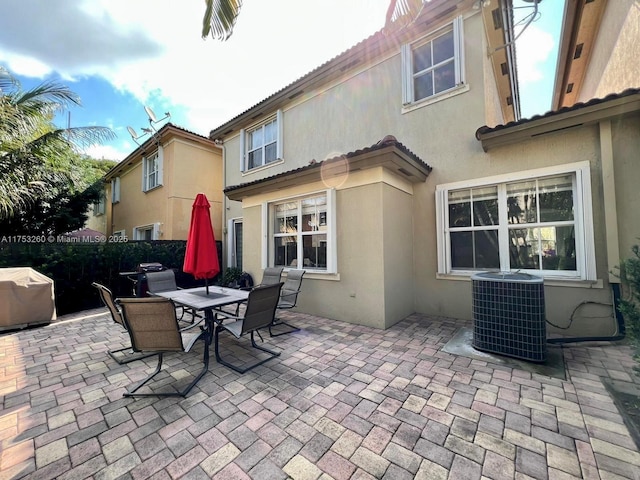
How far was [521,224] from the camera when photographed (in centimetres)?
552

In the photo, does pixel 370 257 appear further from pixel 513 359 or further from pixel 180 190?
pixel 180 190

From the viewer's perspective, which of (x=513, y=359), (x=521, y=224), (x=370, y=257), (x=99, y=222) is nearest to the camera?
(x=513, y=359)

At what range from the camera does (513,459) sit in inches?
86.0

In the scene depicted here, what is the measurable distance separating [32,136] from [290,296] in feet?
31.4

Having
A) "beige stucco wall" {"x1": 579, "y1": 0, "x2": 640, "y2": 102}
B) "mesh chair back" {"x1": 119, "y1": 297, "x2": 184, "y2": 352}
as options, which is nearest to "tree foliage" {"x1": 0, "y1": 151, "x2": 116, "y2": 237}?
"mesh chair back" {"x1": 119, "y1": 297, "x2": 184, "y2": 352}

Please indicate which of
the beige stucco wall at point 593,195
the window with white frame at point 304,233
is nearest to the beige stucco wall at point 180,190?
the window with white frame at point 304,233

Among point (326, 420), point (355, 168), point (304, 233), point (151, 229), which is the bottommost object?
point (326, 420)

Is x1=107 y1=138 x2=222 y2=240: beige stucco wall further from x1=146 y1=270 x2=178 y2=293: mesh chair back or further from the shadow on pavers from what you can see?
the shadow on pavers

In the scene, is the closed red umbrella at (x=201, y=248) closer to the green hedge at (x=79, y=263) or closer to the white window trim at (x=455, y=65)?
the green hedge at (x=79, y=263)

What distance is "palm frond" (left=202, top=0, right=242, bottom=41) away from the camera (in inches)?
184

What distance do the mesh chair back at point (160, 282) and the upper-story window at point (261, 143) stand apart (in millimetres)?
5693

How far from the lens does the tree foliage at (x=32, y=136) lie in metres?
7.64

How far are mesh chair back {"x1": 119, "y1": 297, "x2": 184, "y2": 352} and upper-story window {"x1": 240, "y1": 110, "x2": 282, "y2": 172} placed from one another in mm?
7815

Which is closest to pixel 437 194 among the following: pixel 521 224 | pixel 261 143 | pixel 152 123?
pixel 521 224
